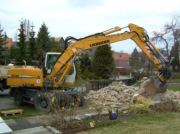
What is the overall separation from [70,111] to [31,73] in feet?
13.5

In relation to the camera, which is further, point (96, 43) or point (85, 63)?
point (85, 63)

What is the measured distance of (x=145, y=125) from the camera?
6.83 meters

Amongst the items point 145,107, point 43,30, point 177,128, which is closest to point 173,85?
point 145,107

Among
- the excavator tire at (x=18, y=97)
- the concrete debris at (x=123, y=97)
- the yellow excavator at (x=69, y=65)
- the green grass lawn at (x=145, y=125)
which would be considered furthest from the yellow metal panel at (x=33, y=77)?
the green grass lawn at (x=145, y=125)

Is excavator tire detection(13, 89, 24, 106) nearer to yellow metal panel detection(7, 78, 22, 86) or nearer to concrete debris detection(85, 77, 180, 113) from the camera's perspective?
yellow metal panel detection(7, 78, 22, 86)

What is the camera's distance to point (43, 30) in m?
34.8

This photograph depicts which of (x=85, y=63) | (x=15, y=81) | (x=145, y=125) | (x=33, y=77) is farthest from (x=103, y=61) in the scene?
(x=145, y=125)

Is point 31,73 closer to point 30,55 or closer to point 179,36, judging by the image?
point 30,55

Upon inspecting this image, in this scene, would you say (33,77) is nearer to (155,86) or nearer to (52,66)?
(52,66)

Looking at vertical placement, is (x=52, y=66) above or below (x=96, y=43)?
below

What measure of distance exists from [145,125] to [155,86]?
13.5 feet

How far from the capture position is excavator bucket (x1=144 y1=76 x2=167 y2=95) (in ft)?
33.8

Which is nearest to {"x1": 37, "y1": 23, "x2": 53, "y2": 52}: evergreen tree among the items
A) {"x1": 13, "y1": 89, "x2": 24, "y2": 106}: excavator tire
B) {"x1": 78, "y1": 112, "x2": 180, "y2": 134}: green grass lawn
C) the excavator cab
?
{"x1": 13, "y1": 89, "x2": 24, "y2": 106}: excavator tire

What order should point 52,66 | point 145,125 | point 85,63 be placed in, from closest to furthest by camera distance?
point 145,125 < point 52,66 < point 85,63
